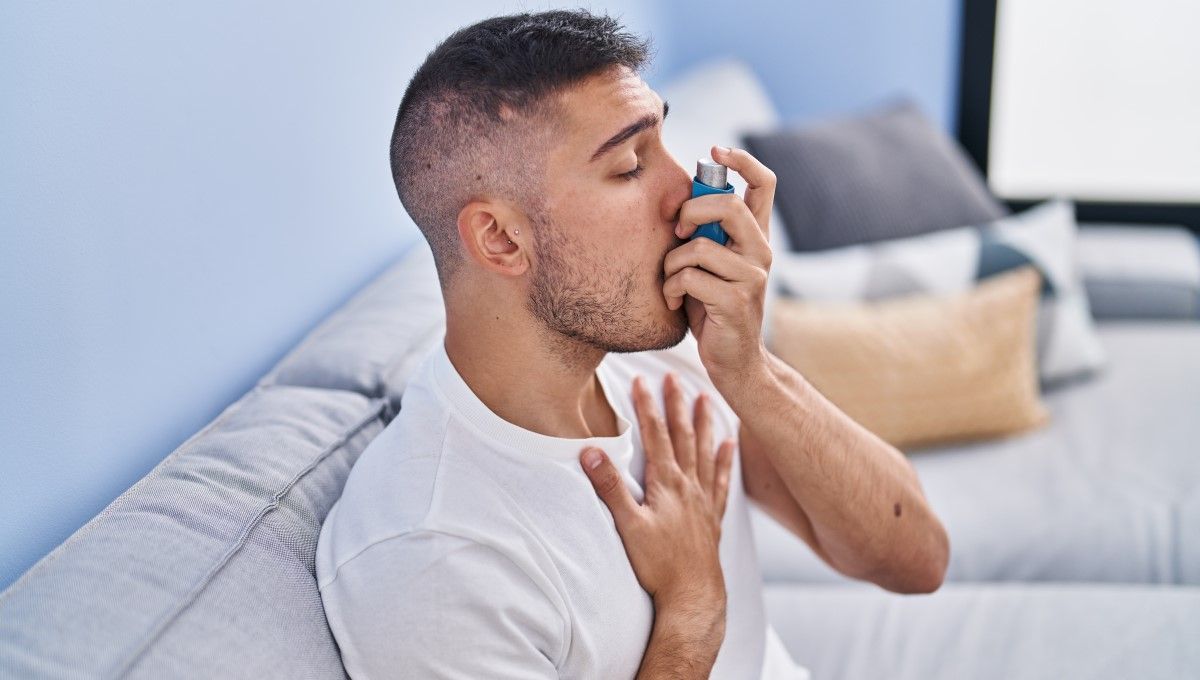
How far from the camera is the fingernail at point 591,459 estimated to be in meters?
1.13

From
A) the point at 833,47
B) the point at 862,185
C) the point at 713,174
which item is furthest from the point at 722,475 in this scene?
the point at 833,47

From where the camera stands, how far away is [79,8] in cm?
100

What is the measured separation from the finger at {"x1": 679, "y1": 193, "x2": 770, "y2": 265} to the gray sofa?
1.35 ft

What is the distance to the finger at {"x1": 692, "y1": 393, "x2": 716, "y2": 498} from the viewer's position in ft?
4.20

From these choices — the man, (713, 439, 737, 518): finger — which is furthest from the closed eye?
(713, 439, 737, 518): finger

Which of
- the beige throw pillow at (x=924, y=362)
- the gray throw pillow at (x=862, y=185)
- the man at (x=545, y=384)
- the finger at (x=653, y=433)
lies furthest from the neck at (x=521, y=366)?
the gray throw pillow at (x=862, y=185)

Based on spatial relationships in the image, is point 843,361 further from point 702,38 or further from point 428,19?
point 702,38

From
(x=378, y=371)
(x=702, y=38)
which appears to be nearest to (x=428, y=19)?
(x=378, y=371)

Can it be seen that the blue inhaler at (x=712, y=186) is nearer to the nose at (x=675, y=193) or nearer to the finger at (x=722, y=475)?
the nose at (x=675, y=193)

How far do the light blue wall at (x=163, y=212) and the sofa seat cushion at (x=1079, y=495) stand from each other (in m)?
0.90

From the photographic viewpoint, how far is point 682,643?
43.6 inches

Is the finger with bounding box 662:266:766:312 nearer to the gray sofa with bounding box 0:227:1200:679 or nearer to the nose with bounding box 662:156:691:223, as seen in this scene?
the nose with bounding box 662:156:691:223

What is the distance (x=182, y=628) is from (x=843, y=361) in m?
1.41

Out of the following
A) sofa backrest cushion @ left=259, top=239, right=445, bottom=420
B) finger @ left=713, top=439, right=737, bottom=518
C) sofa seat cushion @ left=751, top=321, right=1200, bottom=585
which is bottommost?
sofa seat cushion @ left=751, top=321, right=1200, bottom=585
